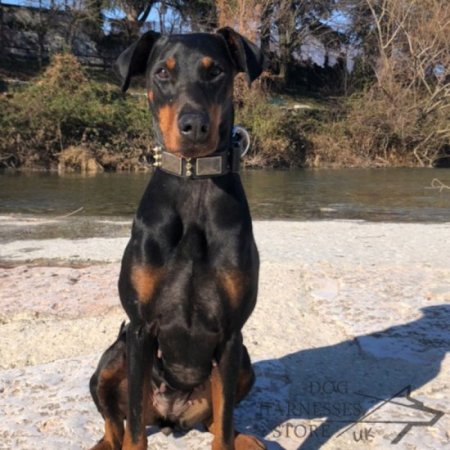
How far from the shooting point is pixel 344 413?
113 inches

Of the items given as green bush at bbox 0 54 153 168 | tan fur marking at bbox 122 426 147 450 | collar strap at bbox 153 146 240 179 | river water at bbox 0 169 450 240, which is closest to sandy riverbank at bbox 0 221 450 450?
Result: tan fur marking at bbox 122 426 147 450

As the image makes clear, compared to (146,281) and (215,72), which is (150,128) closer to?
(215,72)

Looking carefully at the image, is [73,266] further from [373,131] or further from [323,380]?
[373,131]

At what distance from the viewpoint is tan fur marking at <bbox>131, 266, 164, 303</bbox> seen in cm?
236

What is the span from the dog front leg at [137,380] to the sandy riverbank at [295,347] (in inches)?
9.9

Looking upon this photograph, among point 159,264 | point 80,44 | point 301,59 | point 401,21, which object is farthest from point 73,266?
point 301,59

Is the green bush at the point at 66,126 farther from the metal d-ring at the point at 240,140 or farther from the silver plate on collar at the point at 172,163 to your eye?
the silver plate on collar at the point at 172,163

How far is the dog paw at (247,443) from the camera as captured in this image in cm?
251

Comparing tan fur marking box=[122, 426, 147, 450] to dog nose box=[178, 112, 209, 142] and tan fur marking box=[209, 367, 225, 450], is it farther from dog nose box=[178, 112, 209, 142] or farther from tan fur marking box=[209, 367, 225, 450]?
dog nose box=[178, 112, 209, 142]

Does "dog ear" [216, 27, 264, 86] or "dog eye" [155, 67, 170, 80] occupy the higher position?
"dog ear" [216, 27, 264, 86]

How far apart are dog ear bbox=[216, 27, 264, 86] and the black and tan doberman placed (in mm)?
130

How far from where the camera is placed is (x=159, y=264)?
7.77ft

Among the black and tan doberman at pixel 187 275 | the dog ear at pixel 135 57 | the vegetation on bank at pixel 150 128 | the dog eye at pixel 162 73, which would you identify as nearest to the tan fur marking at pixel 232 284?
the black and tan doberman at pixel 187 275

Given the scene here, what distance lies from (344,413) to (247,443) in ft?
1.91
